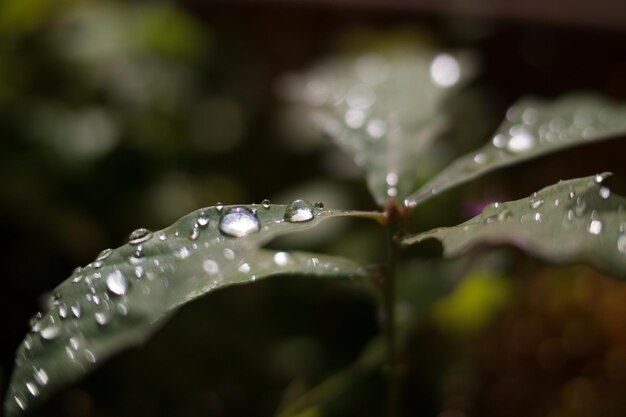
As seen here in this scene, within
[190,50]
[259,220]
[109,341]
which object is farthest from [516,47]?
[109,341]

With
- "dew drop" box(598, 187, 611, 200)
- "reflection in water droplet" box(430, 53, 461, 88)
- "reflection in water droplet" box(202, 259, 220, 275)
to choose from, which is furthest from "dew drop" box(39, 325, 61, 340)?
"reflection in water droplet" box(430, 53, 461, 88)


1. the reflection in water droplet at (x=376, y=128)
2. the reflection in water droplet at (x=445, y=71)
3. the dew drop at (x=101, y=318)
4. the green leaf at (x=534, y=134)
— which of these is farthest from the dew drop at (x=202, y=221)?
the reflection in water droplet at (x=445, y=71)

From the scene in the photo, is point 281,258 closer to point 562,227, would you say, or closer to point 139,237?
point 139,237

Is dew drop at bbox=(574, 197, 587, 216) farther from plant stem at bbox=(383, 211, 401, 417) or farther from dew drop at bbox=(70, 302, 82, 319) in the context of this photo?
dew drop at bbox=(70, 302, 82, 319)

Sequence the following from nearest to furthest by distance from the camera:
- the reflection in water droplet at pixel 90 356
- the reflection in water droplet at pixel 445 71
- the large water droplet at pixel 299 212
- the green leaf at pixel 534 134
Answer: the reflection in water droplet at pixel 90 356
the large water droplet at pixel 299 212
the green leaf at pixel 534 134
the reflection in water droplet at pixel 445 71

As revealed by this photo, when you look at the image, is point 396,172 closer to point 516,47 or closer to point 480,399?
point 480,399

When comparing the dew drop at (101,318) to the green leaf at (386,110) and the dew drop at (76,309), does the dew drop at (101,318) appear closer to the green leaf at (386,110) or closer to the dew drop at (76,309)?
the dew drop at (76,309)

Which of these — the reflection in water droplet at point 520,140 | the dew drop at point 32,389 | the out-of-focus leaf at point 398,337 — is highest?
the reflection in water droplet at point 520,140
